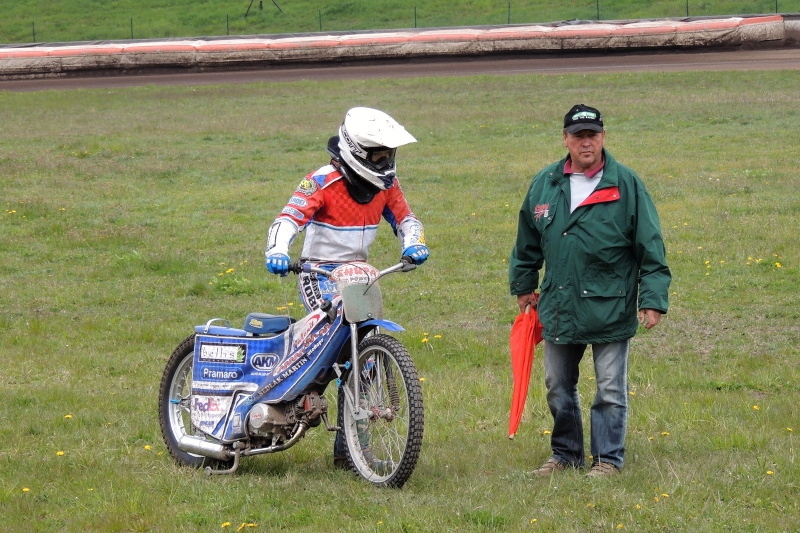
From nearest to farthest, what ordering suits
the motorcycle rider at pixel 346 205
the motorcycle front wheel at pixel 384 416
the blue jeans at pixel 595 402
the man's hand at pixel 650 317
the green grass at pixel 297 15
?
the motorcycle front wheel at pixel 384 416, the man's hand at pixel 650 317, the blue jeans at pixel 595 402, the motorcycle rider at pixel 346 205, the green grass at pixel 297 15

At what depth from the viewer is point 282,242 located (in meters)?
6.43

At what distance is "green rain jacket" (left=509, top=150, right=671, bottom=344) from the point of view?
623 centimetres

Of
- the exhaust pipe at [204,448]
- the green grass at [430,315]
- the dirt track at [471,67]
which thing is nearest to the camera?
the green grass at [430,315]

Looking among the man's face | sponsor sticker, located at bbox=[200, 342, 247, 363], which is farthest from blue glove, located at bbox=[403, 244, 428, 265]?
sponsor sticker, located at bbox=[200, 342, 247, 363]

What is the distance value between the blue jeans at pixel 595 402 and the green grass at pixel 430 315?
0.26 metres

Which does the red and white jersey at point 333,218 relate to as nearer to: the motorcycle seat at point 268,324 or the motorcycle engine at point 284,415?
the motorcycle seat at point 268,324

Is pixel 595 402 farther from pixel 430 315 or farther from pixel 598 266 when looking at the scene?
pixel 430 315

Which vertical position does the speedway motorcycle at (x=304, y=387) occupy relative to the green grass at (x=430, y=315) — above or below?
above

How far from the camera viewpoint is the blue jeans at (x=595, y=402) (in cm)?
642

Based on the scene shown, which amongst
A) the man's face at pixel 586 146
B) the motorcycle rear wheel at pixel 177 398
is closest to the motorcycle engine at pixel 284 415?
the motorcycle rear wheel at pixel 177 398

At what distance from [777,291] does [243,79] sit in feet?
93.2

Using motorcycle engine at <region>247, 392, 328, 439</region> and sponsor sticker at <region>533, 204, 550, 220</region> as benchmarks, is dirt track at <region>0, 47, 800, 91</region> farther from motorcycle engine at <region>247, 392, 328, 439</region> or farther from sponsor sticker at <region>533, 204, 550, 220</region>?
motorcycle engine at <region>247, 392, 328, 439</region>

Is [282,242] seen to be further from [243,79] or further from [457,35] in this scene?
[457,35]

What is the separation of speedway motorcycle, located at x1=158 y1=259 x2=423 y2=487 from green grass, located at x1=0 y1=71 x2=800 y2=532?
219 mm
